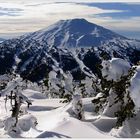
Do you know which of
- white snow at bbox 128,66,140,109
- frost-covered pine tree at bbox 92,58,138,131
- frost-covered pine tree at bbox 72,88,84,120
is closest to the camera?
white snow at bbox 128,66,140,109

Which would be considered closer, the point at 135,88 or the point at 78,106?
the point at 135,88

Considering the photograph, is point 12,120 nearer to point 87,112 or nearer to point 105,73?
point 105,73

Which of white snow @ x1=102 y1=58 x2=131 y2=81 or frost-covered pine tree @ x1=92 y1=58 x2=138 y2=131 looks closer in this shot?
frost-covered pine tree @ x1=92 y1=58 x2=138 y2=131

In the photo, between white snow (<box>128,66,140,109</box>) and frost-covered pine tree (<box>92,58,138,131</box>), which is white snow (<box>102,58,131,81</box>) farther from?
white snow (<box>128,66,140,109</box>)

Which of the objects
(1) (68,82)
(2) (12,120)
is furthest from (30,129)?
(1) (68,82)

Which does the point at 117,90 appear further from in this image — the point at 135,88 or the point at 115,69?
the point at 135,88

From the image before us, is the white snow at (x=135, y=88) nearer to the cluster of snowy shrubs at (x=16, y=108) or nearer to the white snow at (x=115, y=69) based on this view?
the white snow at (x=115, y=69)

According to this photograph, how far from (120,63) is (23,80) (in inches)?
178

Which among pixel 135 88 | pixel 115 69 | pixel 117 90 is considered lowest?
pixel 117 90

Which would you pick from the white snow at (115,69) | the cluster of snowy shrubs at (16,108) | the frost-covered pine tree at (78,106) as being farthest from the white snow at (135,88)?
the frost-covered pine tree at (78,106)

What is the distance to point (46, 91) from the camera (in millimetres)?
58469

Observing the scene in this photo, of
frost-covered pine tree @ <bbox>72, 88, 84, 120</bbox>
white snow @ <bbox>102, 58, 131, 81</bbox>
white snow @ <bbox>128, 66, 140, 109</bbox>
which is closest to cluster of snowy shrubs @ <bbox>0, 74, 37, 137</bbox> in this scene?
frost-covered pine tree @ <bbox>72, 88, 84, 120</bbox>

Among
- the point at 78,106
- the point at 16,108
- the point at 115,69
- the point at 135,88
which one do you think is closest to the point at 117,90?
the point at 115,69

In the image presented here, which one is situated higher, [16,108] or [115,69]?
[115,69]
